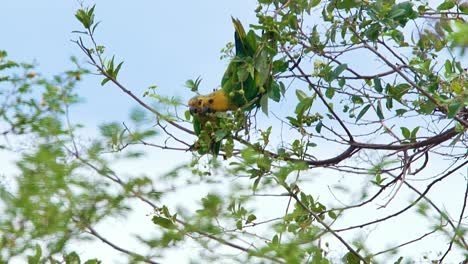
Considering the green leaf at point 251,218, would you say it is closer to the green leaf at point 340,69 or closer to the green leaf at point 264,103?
the green leaf at point 264,103

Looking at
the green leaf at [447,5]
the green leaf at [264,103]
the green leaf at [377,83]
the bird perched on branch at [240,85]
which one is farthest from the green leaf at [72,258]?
the green leaf at [447,5]

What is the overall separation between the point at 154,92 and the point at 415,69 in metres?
0.93

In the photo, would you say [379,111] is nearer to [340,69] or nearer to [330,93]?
[330,93]

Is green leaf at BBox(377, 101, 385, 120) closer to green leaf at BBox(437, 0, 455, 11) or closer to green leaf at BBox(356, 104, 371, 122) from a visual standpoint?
green leaf at BBox(356, 104, 371, 122)

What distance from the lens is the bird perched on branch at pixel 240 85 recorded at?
239 centimetres

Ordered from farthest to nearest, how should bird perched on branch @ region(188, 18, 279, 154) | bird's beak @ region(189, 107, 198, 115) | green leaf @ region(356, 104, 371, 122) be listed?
green leaf @ region(356, 104, 371, 122) → bird's beak @ region(189, 107, 198, 115) → bird perched on branch @ region(188, 18, 279, 154)

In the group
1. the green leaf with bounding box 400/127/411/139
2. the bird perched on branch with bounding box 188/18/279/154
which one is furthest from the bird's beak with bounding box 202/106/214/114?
the green leaf with bounding box 400/127/411/139

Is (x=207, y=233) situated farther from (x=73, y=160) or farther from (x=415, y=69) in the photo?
(x=415, y=69)

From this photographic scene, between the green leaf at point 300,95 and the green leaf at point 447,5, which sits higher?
the green leaf at point 447,5

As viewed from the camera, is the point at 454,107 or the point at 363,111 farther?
the point at 363,111

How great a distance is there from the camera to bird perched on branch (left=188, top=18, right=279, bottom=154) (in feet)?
7.86

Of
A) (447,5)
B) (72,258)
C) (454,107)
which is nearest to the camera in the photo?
(72,258)

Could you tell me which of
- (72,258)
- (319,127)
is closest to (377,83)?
(319,127)

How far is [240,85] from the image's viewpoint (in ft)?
8.16
